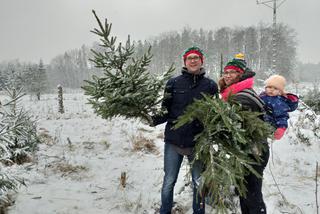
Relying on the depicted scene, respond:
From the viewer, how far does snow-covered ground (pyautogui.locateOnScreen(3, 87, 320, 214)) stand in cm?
346

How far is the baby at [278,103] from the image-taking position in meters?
2.45

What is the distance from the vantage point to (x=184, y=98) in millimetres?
2709

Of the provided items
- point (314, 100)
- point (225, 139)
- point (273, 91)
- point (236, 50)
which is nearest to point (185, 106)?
point (225, 139)

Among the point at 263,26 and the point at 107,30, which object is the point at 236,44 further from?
the point at 107,30

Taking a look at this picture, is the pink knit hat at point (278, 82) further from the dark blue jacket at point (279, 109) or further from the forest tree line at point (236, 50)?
the forest tree line at point (236, 50)

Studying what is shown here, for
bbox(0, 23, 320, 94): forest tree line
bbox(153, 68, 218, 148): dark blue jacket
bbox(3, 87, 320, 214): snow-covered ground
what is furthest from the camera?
bbox(0, 23, 320, 94): forest tree line

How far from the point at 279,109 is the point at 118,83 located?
6.08 feet

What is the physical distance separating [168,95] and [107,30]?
3.39ft

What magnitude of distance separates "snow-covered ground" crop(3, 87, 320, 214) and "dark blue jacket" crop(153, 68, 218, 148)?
0.49 metres

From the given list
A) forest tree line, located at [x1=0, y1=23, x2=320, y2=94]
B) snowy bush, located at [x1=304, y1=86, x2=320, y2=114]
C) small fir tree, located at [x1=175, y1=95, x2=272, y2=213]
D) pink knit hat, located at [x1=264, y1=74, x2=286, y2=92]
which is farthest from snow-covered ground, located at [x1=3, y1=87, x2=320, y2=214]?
forest tree line, located at [x1=0, y1=23, x2=320, y2=94]

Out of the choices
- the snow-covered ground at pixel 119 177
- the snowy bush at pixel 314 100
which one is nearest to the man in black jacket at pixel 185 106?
the snow-covered ground at pixel 119 177

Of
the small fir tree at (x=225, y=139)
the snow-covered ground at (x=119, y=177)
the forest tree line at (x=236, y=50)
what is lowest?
the snow-covered ground at (x=119, y=177)

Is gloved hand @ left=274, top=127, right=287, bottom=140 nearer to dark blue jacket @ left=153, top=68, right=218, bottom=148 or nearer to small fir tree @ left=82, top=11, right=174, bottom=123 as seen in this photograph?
dark blue jacket @ left=153, top=68, right=218, bottom=148

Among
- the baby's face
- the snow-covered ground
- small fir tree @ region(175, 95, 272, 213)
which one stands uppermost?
the baby's face
